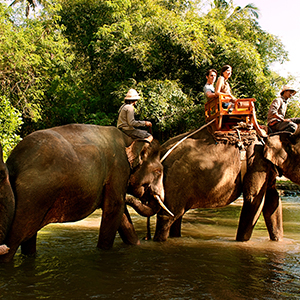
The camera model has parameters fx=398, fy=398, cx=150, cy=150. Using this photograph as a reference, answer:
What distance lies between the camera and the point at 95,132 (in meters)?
5.20

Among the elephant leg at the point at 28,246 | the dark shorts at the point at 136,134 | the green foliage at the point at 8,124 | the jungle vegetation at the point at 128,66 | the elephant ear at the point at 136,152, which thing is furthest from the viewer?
the jungle vegetation at the point at 128,66

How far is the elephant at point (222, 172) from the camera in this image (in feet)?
20.7

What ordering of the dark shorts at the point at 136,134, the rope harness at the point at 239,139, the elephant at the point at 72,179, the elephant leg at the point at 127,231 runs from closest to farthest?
the elephant at the point at 72,179, the dark shorts at the point at 136,134, the elephant leg at the point at 127,231, the rope harness at the point at 239,139

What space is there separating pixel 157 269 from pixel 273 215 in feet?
9.37

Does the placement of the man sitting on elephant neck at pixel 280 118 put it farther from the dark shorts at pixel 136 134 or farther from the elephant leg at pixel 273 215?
the dark shorts at pixel 136 134

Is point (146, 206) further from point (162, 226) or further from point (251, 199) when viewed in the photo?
point (251, 199)

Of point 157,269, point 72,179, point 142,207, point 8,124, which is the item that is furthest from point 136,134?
point 8,124

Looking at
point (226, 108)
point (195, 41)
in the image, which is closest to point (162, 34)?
point (195, 41)

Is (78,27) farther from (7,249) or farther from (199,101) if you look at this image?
(7,249)

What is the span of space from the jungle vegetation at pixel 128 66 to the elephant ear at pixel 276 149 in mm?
9953

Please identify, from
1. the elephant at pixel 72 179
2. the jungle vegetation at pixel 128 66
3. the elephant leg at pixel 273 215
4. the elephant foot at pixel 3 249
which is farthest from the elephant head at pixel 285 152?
the jungle vegetation at pixel 128 66

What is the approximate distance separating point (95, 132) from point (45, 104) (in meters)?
18.3

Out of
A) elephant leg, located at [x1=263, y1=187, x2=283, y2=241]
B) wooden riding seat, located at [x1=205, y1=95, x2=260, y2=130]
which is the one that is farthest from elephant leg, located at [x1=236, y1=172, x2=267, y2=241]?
wooden riding seat, located at [x1=205, y1=95, x2=260, y2=130]

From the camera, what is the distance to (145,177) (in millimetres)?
5883
